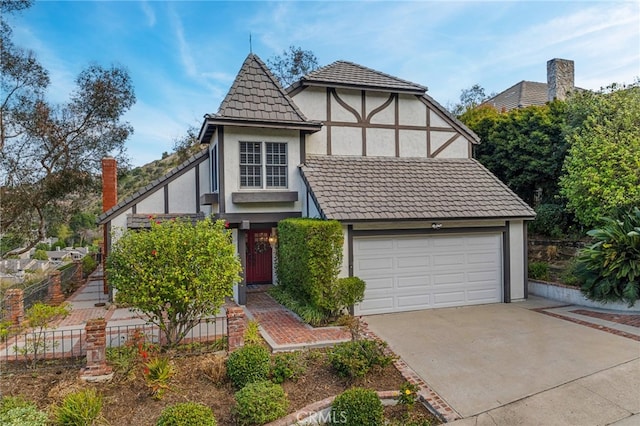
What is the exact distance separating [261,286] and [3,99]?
49.5 feet

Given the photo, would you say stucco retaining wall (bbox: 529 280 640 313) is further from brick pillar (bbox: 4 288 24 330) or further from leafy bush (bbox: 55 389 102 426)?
brick pillar (bbox: 4 288 24 330)

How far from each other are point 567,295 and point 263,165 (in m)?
10.1

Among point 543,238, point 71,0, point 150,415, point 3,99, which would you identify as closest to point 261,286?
point 150,415

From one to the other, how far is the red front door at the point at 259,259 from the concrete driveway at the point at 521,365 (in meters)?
5.60

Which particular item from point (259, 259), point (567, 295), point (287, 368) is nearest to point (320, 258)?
point (287, 368)

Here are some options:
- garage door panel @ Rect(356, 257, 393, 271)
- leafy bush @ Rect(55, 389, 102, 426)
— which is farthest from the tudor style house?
leafy bush @ Rect(55, 389, 102, 426)

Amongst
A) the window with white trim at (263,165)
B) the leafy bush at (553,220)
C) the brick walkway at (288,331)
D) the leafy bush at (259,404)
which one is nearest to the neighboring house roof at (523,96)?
the leafy bush at (553,220)

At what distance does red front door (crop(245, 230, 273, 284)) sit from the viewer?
14.0 m

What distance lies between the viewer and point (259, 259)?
14.2 m

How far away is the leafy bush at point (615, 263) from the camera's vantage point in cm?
968

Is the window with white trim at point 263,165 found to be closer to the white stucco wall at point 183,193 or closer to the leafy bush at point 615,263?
the white stucco wall at point 183,193

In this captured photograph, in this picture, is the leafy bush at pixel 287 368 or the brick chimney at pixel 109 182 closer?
the leafy bush at pixel 287 368

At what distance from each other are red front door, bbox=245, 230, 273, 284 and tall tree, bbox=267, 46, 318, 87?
51.8 ft

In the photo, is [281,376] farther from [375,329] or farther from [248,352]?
[375,329]
